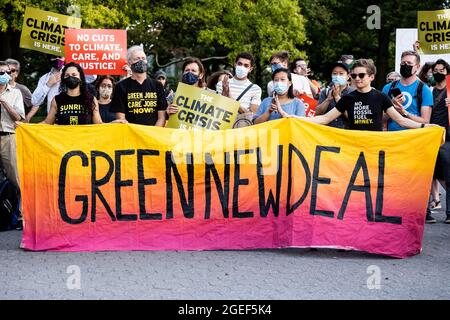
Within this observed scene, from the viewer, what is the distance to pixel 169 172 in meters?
9.20

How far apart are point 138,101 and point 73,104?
2.32 feet

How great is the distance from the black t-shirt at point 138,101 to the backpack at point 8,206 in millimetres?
1878

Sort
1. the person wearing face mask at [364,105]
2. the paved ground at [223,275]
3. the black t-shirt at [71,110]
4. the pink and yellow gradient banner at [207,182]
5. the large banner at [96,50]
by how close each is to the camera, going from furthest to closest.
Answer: the large banner at [96,50]
the black t-shirt at [71,110]
the person wearing face mask at [364,105]
the pink and yellow gradient banner at [207,182]
the paved ground at [223,275]

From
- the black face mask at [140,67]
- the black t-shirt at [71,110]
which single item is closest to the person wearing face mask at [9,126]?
the black t-shirt at [71,110]

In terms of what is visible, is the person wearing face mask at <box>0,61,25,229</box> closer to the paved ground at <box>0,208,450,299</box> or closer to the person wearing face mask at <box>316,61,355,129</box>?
the paved ground at <box>0,208,450,299</box>

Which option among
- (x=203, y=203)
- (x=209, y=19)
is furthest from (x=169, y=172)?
(x=209, y=19)

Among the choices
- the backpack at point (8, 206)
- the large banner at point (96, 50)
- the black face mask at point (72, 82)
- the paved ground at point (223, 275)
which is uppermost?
the large banner at point (96, 50)

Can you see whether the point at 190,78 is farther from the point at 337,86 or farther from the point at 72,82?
the point at 337,86

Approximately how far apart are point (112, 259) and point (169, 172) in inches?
45.3

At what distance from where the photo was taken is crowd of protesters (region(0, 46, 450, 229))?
9.50 m

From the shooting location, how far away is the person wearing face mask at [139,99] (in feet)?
32.4

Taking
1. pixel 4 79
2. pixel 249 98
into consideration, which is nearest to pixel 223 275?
pixel 249 98

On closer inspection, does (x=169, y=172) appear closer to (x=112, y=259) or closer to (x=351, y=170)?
(x=112, y=259)

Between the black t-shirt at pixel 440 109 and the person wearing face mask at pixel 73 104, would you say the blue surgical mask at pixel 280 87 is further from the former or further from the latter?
the black t-shirt at pixel 440 109
